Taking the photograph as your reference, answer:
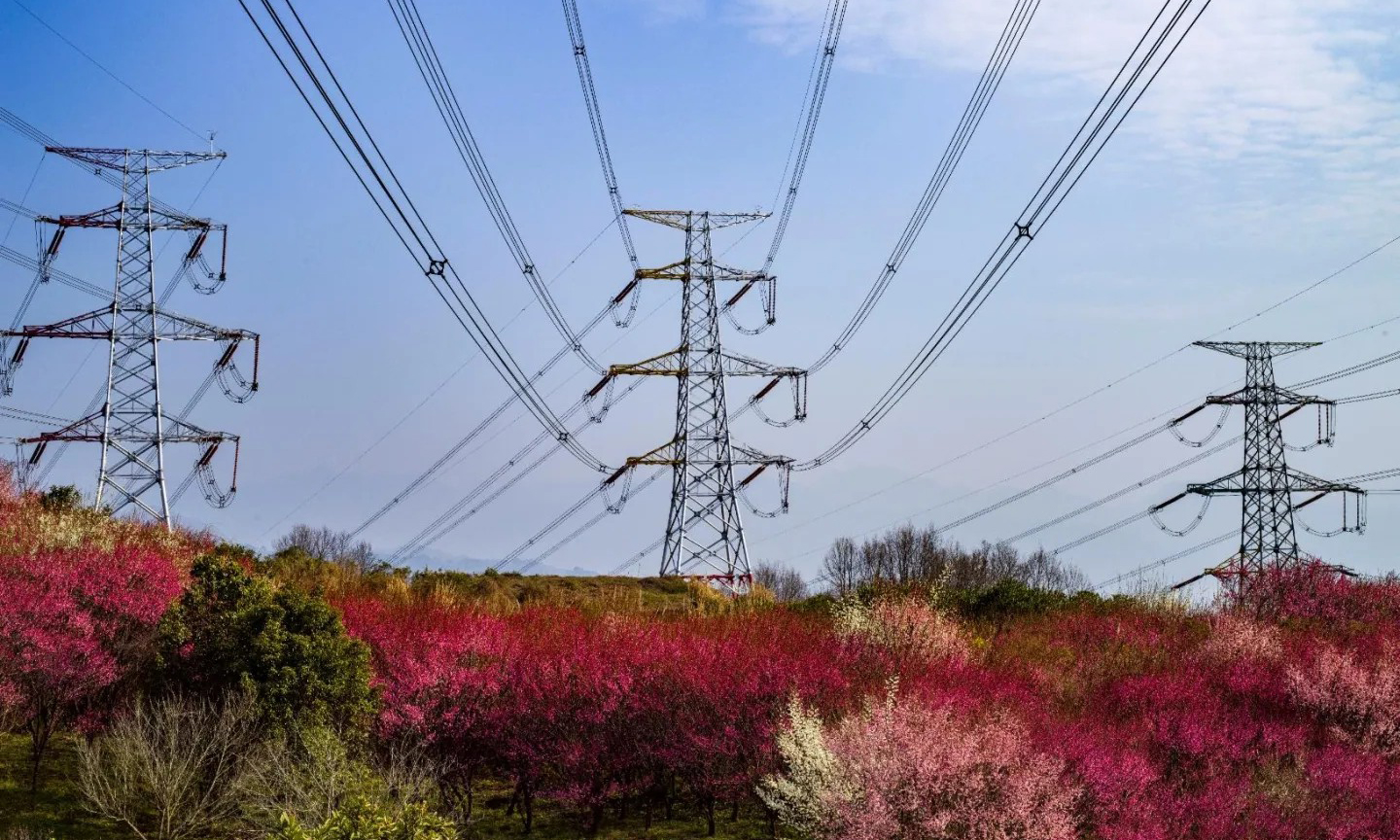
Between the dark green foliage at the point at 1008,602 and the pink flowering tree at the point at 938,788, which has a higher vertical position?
the dark green foliage at the point at 1008,602

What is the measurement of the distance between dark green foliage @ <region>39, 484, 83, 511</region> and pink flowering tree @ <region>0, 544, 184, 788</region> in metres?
9.18

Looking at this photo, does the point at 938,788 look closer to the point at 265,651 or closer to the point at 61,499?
the point at 265,651

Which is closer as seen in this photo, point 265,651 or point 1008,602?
→ point 265,651

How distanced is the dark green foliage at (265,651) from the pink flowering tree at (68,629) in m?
0.91

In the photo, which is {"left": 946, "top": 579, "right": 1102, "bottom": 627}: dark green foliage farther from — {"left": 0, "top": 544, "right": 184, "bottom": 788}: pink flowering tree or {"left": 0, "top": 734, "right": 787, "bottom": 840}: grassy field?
{"left": 0, "top": 544, "right": 184, "bottom": 788}: pink flowering tree

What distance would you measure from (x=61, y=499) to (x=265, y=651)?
15118 mm

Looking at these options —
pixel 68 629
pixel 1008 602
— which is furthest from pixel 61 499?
pixel 1008 602

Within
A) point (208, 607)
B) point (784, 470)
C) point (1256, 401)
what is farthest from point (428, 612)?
point (1256, 401)

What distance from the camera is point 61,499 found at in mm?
26781

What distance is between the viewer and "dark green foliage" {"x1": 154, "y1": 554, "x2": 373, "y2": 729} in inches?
568

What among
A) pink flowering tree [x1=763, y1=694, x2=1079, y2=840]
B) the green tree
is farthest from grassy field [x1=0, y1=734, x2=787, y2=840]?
the green tree

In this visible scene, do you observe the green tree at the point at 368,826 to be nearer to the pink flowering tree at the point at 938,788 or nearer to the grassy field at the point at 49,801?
the pink flowering tree at the point at 938,788

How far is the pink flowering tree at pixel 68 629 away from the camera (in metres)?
15.1

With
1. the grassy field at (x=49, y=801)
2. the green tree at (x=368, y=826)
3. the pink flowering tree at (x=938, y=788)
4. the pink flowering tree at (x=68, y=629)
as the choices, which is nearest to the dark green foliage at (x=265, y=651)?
the pink flowering tree at (x=68, y=629)
